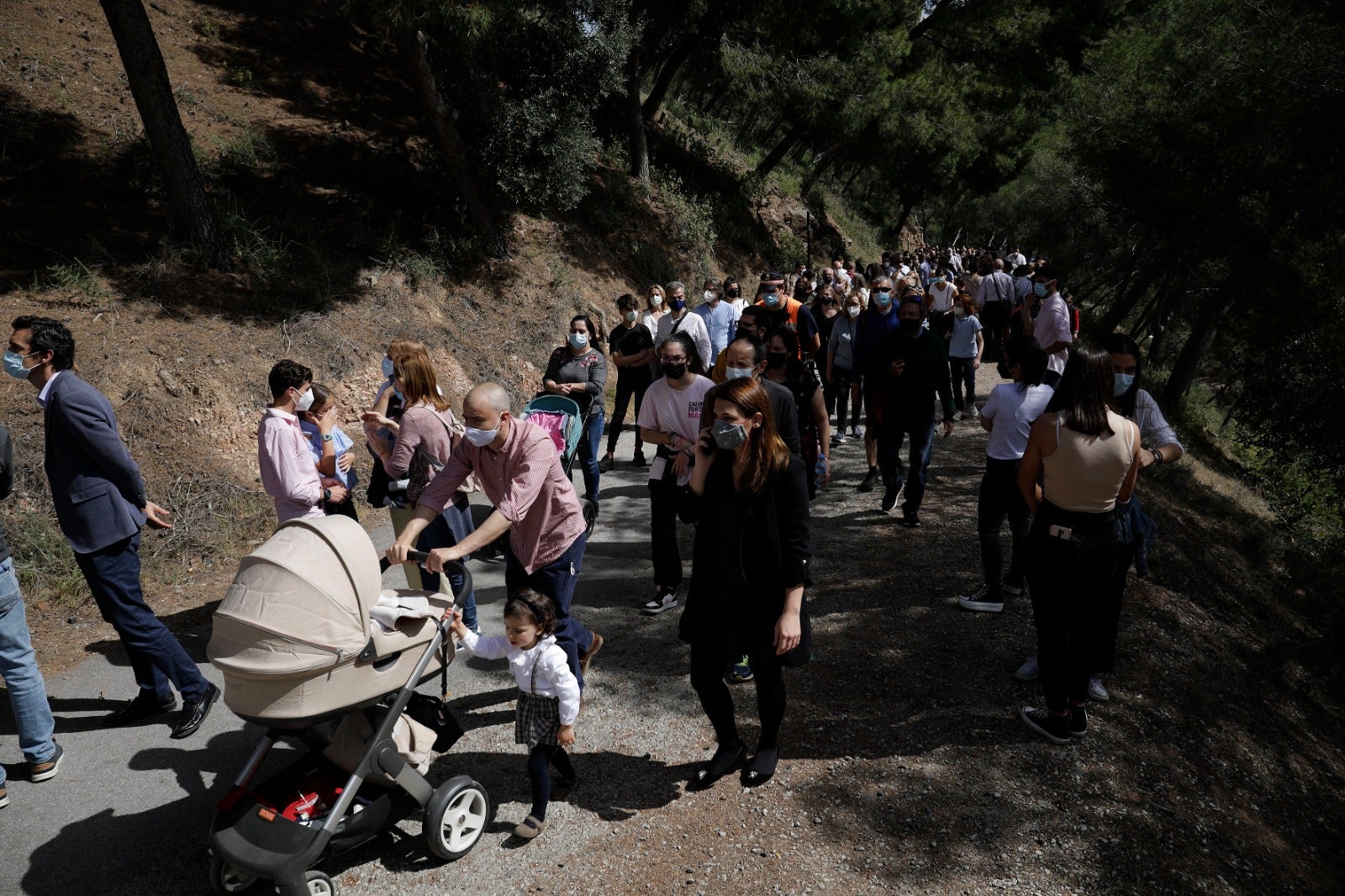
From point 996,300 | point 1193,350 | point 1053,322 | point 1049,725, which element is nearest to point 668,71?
point 996,300

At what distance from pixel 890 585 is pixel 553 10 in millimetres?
11675

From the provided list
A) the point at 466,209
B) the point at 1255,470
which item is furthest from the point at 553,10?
the point at 1255,470

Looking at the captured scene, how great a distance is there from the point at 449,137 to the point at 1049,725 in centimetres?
1135

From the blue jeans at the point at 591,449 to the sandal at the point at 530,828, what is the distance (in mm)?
3805

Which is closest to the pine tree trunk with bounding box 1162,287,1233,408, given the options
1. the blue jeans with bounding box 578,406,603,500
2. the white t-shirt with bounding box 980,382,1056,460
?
the white t-shirt with bounding box 980,382,1056,460

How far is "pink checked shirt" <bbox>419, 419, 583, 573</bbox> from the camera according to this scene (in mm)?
3756

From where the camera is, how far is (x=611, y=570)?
6328mm

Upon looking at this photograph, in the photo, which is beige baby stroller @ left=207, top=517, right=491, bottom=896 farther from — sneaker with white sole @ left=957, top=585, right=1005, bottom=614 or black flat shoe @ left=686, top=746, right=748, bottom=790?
sneaker with white sole @ left=957, top=585, right=1005, bottom=614

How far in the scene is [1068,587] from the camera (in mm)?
3914

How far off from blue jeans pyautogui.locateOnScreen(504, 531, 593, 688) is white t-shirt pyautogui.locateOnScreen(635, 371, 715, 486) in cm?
141

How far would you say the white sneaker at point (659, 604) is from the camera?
5.58 metres

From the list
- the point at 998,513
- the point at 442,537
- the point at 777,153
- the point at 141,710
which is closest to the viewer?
the point at 141,710

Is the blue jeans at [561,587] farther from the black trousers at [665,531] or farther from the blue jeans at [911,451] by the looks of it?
the blue jeans at [911,451]

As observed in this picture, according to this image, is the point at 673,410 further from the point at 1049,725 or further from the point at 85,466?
the point at 85,466
